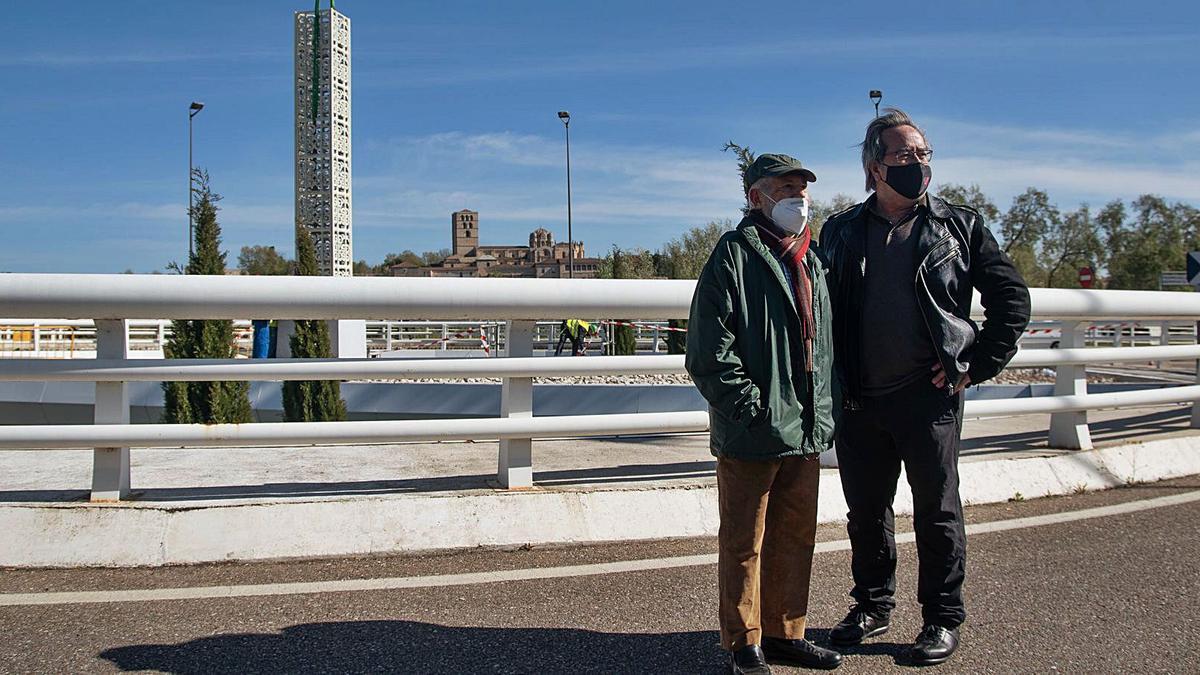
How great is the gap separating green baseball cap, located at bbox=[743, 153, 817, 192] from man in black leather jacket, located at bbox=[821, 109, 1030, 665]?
1.42 feet

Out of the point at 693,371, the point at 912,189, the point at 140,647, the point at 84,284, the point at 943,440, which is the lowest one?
the point at 140,647

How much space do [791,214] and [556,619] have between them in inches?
67.9

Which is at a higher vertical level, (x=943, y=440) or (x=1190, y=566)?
(x=943, y=440)

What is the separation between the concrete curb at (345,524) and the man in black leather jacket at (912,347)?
48.0 inches

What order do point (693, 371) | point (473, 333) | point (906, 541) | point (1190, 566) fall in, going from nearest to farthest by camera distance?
point (693, 371)
point (1190, 566)
point (906, 541)
point (473, 333)

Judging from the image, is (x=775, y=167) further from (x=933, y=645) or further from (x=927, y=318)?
(x=933, y=645)

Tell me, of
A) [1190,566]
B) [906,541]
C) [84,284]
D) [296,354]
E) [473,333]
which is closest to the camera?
[84,284]

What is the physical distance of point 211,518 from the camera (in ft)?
14.0

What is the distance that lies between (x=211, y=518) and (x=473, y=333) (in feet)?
91.9

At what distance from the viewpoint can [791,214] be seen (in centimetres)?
335

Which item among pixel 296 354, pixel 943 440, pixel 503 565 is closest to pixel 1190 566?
pixel 943 440

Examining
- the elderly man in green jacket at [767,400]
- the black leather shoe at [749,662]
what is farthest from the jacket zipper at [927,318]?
the black leather shoe at [749,662]

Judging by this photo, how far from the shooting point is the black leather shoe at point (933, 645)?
338cm

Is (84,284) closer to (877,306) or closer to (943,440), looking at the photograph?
(877,306)
